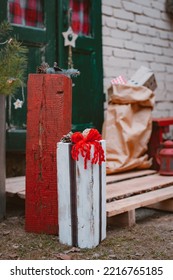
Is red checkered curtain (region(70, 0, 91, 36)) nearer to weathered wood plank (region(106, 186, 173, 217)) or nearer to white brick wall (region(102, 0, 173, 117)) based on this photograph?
white brick wall (region(102, 0, 173, 117))

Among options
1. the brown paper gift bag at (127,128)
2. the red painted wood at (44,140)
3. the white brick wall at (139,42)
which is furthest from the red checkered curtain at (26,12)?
the red painted wood at (44,140)

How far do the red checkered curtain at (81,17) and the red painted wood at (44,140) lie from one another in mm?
1684

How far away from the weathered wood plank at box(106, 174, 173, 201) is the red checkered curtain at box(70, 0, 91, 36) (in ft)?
5.18

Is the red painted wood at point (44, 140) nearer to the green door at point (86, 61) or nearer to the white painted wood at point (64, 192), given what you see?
the white painted wood at point (64, 192)

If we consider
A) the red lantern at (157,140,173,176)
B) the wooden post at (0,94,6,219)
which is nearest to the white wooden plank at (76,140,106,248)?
the wooden post at (0,94,6,219)

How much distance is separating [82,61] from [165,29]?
1.50 meters

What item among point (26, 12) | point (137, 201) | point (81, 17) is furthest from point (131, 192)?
point (81, 17)

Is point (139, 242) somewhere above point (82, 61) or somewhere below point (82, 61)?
below

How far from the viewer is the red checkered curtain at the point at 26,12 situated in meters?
3.46

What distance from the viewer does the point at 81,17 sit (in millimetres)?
3994

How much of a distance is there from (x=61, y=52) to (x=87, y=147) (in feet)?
6.07

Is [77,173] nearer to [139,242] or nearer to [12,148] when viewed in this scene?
[139,242]

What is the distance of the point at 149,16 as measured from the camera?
469cm
